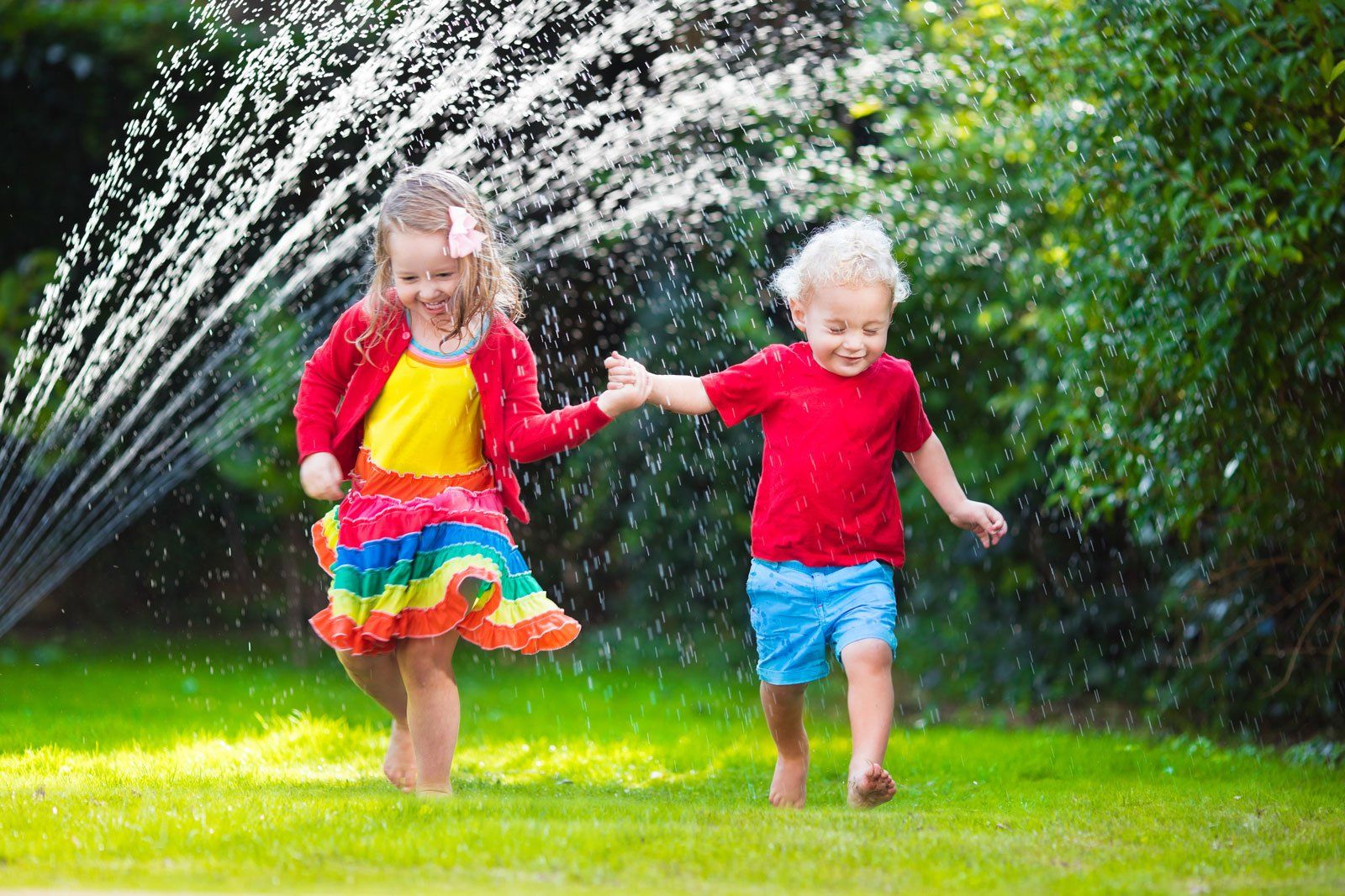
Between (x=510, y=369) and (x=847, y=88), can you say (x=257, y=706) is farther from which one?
(x=847, y=88)

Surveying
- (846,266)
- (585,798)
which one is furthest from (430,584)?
(846,266)

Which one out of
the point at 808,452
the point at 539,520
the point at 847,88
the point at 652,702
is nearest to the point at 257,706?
the point at 652,702

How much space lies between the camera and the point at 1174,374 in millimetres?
4434

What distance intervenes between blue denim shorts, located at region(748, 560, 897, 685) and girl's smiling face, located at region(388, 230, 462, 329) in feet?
3.48

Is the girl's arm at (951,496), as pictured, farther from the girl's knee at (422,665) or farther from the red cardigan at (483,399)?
the girl's knee at (422,665)

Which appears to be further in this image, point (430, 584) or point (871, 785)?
point (430, 584)

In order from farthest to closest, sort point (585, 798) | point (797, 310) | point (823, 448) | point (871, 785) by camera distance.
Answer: point (797, 310)
point (585, 798)
point (823, 448)
point (871, 785)

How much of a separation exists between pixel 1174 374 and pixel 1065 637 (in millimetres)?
2076

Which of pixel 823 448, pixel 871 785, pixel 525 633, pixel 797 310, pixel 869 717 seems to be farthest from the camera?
pixel 797 310

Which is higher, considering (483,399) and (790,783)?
(483,399)

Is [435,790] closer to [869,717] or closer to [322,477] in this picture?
[322,477]

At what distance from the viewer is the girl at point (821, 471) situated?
366 centimetres

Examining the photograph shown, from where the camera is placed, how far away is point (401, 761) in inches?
155

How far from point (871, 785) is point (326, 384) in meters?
1.65
